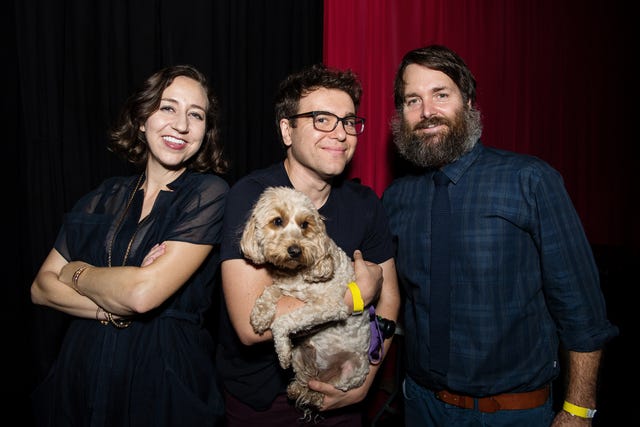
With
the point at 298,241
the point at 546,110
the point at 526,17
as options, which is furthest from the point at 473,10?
the point at 298,241

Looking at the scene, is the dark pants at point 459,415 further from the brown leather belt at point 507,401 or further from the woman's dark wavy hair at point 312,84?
the woman's dark wavy hair at point 312,84

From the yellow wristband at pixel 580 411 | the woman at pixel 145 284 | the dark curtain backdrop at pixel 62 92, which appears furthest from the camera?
the dark curtain backdrop at pixel 62 92

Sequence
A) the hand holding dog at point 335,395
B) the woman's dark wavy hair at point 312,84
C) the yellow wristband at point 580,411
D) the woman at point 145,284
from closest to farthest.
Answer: the woman at point 145,284 → the yellow wristband at point 580,411 → the hand holding dog at point 335,395 → the woman's dark wavy hair at point 312,84

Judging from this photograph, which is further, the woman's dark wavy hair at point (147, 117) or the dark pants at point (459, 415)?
the woman's dark wavy hair at point (147, 117)

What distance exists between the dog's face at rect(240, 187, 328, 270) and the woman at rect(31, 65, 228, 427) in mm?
187

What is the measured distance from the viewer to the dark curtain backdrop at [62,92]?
232 centimetres

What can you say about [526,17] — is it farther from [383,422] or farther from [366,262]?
[383,422]

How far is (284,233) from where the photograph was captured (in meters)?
1.88

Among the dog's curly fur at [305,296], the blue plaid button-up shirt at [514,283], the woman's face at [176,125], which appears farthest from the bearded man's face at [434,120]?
the woman's face at [176,125]

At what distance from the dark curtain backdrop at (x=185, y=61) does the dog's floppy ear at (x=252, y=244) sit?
1.24m

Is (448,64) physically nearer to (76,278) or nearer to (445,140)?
(445,140)

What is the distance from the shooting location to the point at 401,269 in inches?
83.5

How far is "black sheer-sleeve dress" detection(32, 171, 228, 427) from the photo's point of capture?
1.64 metres

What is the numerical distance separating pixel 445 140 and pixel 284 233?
0.94 meters
